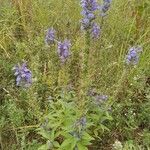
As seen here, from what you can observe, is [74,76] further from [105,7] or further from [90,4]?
[90,4]

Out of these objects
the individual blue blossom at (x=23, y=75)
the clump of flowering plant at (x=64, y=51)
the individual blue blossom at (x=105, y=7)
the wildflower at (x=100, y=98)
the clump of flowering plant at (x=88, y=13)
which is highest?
the individual blue blossom at (x=105, y=7)

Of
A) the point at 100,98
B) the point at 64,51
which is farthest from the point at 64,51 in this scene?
the point at 100,98

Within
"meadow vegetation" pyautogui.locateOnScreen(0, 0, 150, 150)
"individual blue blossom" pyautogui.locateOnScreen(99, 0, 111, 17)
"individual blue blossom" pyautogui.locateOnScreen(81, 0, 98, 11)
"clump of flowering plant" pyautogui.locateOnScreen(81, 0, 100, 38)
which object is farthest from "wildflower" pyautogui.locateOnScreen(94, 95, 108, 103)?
"individual blue blossom" pyautogui.locateOnScreen(99, 0, 111, 17)

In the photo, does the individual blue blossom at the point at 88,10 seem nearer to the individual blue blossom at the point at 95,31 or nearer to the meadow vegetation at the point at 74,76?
the meadow vegetation at the point at 74,76

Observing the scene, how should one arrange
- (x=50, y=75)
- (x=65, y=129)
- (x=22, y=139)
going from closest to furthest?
(x=65, y=129), (x=22, y=139), (x=50, y=75)

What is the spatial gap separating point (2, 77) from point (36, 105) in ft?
3.11

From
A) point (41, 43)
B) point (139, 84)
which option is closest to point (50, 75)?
point (41, 43)

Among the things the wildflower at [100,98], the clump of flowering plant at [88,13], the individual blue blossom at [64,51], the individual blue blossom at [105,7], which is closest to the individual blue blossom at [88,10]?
the clump of flowering plant at [88,13]

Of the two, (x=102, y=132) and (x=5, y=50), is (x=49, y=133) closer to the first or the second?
(x=102, y=132)

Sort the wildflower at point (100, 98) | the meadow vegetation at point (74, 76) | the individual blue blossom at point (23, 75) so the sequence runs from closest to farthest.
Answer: the individual blue blossom at point (23, 75) < the meadow vegetation at point (74, 76) < the wildflower at point (100, 98)

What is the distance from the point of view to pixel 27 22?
4.14 m

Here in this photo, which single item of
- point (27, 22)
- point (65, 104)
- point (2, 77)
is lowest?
point (65, 104)

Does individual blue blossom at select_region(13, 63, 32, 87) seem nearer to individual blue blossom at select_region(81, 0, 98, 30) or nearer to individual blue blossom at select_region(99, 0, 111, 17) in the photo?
individual blue blossom at select_region(81, 0, 98, 30)

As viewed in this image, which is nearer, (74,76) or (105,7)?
(105,7)
